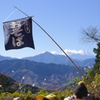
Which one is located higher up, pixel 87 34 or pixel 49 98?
pixel 87 34

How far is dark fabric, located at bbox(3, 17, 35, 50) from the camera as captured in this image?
7.03 meters

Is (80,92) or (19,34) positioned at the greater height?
(19,34)

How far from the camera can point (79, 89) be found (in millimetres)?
4312

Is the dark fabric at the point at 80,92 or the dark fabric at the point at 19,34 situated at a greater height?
the dark fabric at the point at 19,34

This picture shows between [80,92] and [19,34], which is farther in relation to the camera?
[19,34]

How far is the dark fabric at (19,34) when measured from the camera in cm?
703

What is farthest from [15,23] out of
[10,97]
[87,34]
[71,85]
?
[87,34]

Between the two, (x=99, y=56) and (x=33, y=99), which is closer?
(x=33, y=99)

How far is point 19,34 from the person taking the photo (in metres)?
7.13

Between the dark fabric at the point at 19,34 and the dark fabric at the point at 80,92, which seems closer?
the dark fabric at the point at 80,92

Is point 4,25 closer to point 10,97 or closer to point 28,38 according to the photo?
point 28,38

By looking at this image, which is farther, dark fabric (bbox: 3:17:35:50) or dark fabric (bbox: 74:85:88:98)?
dark fabric (bbox: 3:17:35:50)

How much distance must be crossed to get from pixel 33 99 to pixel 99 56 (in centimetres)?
2591

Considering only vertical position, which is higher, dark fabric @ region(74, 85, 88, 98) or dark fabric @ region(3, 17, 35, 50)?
dark fabric @ region(3, 17, 35, 50)
